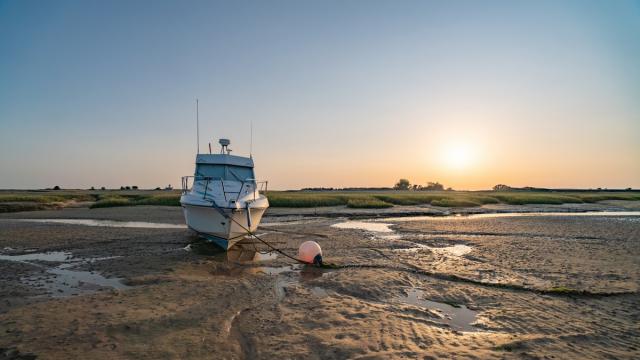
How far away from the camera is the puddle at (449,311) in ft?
20.2

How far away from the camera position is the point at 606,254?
1233 cm

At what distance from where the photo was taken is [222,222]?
11.9 meters

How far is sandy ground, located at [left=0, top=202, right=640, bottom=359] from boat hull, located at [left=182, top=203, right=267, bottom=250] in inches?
25.0

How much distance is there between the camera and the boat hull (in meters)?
11.8

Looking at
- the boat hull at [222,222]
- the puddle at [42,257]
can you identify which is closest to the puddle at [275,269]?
the boat hull at [222,222]

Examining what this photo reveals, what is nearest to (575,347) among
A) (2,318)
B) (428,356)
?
(428,356)

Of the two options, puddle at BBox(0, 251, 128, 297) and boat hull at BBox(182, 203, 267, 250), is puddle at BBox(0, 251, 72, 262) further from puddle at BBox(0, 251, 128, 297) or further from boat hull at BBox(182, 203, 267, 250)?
boat hull at BBox(182, 203, 267, 250)

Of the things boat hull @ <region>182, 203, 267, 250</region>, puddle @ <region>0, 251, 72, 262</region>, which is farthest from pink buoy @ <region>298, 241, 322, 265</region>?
puddle @ <region>0, 251, 72, 262</region>

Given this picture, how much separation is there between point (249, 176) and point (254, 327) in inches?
410

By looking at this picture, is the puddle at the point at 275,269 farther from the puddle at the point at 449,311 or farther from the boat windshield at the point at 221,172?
the boat windshield at the point at 221,172

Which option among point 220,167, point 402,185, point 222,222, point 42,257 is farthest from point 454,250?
point 402,185

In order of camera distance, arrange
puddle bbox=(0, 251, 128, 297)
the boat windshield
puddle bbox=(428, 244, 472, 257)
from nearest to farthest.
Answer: puddle bbox=(0, 251, 128, 297) → puddle bbox=(428, 244, 472, 257) → the boat windshield

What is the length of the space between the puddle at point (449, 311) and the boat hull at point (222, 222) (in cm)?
635

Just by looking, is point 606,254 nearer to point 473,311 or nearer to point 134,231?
point 473,311
